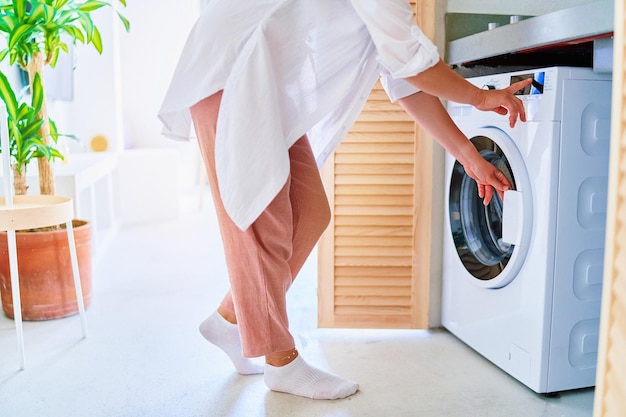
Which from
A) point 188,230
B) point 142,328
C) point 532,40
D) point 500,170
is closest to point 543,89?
point 532,40

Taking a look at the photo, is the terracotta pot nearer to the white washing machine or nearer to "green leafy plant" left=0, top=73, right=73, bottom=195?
"green leafy plant" left=0, top=73, right=73, bottom=195

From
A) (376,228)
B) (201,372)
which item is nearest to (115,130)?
(376,228)

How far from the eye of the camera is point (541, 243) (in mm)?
1430

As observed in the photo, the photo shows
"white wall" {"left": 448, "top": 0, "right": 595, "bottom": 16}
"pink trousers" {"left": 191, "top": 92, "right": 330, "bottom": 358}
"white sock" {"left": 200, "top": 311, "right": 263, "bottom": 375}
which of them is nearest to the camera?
"pink trousers" {"left": 191, "top": 92, "right": 330, "bottom": 358}

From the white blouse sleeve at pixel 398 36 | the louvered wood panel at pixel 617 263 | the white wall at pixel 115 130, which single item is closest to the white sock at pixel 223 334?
the white blouse sleeve at pixel 398 36

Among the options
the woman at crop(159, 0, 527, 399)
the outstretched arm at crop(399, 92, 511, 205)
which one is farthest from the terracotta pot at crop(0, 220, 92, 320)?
the outstretched arm at crop(399, 92, 511, 205)

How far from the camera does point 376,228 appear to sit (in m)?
1.89

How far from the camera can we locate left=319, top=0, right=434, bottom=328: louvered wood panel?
1.85 metres

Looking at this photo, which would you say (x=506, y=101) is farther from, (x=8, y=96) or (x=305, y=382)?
(x=8, y=96)

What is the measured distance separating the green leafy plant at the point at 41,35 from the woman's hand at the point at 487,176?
1.14m

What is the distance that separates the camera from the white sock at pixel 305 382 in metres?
1.45

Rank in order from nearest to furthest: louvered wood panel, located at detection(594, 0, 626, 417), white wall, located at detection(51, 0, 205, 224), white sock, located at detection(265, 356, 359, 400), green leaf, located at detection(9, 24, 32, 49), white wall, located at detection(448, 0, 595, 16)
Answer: louvered wood panel, located at detection(594, 0, 626, 417)
white sock, located at detection(265, 356, 359, 400)
white wall, located at detection(448, 0, 595, 16)
green leaf, located at detection(9, 24, 32, 49)
white wall, located at detection(51, 0, 205, 224)

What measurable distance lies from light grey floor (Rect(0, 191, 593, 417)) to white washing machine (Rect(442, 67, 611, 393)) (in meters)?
0.09

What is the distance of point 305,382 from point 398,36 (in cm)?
79
